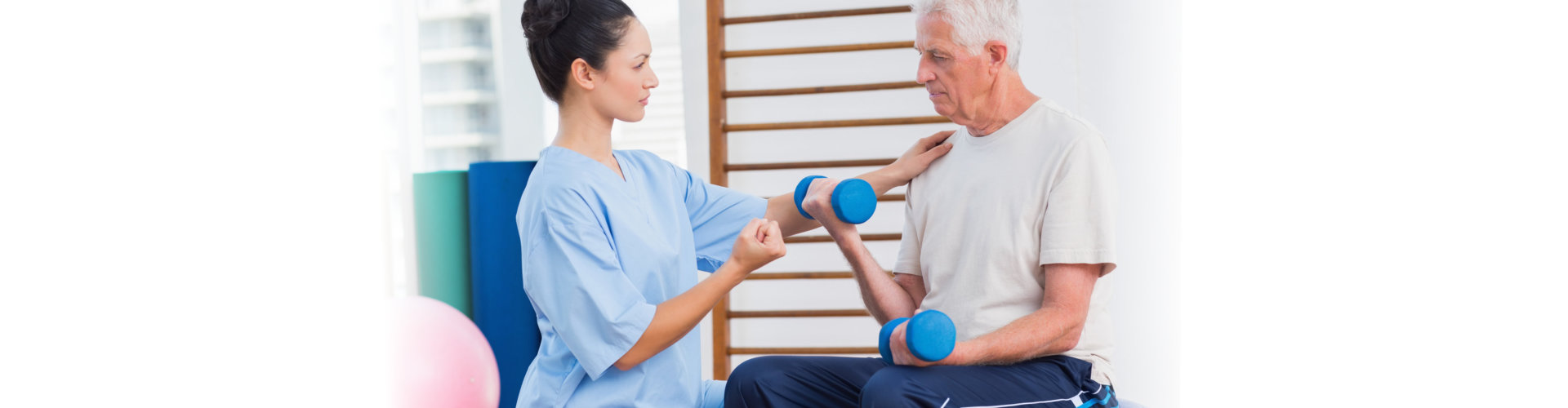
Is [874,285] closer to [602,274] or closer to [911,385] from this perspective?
[911,385]

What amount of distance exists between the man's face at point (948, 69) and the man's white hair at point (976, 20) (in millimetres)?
10

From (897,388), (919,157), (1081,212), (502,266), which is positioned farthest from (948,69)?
(502,266)

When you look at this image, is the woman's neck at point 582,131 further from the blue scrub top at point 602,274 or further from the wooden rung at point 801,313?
the wooden rung at point 801,313

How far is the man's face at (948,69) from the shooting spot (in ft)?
5.39

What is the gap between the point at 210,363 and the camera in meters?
2.61

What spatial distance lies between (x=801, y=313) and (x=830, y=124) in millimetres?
668

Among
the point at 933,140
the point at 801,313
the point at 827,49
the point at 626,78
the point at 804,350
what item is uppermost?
the point at 827,49

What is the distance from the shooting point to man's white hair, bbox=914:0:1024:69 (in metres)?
1.62

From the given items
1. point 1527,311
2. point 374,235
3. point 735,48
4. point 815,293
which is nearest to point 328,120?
point 374,235

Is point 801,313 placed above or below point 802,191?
below

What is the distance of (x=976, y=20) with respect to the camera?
162 cm

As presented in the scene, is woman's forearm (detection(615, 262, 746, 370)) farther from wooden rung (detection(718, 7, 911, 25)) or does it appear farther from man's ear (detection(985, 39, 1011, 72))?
wooden rung (detection(718, 7, 911, 25))

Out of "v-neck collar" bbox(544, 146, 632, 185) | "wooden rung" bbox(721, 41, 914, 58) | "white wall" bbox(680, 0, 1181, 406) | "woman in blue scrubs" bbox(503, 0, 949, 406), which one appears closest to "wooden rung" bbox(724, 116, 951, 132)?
"white wall" bbox(680, 0, 1181, 406)

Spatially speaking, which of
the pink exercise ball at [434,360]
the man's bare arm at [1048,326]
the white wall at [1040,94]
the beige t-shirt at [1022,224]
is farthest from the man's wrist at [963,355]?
the white wall at [1040,94]
